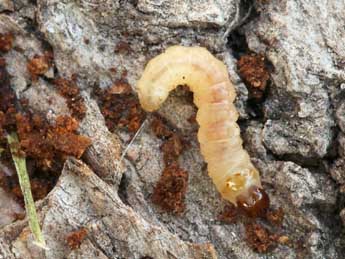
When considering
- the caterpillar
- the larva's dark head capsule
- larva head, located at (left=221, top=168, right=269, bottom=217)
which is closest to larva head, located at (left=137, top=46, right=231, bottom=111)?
the caterpillar

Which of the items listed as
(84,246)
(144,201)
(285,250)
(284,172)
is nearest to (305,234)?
(285,250)

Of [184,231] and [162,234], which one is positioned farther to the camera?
[184,231]

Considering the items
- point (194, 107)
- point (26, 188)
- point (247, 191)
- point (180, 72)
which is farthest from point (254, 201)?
point (26, 188)

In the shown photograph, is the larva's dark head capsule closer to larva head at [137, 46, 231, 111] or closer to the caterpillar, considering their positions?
the caterpillar

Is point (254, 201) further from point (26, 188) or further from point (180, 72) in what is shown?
point (26, 188)

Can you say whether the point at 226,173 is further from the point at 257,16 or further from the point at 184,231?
the point at 257,16

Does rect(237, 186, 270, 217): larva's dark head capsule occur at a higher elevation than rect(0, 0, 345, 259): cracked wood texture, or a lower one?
lower

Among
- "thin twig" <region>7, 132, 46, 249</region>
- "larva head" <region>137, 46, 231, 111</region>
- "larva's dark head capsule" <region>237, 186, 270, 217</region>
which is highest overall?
"larva head" <region>137, 46, 231, 111</region>
